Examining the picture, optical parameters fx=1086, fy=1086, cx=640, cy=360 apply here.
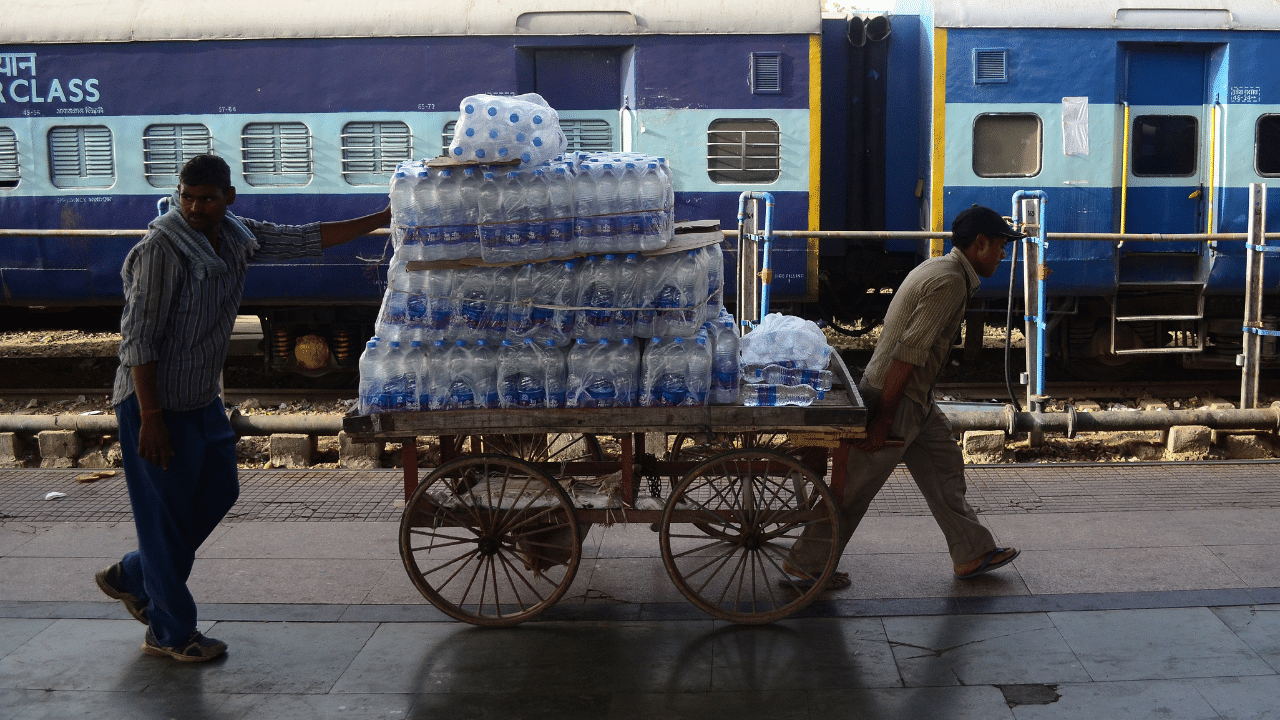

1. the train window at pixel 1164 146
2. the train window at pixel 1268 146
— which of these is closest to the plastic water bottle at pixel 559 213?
the train window at pixel 1164 146

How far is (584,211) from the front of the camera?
14.1ft

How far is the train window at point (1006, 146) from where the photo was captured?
9.29 metres

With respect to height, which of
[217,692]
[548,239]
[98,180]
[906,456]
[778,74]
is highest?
[778,74]

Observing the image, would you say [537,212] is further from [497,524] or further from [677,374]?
[497,524]

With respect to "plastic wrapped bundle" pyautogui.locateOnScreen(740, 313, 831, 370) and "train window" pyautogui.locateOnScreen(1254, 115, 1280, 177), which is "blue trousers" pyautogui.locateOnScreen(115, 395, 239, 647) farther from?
"train window" pyautogui.locateOnScreen(1254, 115, 1280, 177)

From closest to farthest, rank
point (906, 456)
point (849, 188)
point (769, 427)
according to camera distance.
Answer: point (769, 427) < point (906, 456) < point (849, 188)

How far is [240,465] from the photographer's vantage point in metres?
7.82

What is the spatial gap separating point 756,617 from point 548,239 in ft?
5.73

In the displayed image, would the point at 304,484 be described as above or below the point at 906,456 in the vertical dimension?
below

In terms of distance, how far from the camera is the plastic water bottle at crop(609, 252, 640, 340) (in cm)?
432

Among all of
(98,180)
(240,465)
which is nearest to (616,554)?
(240,465)

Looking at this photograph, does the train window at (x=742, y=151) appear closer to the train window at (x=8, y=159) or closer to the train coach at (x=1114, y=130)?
the train coach at (x=1114, y=130)

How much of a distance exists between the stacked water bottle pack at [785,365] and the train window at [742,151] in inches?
189

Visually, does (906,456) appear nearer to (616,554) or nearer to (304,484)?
(616,554)
